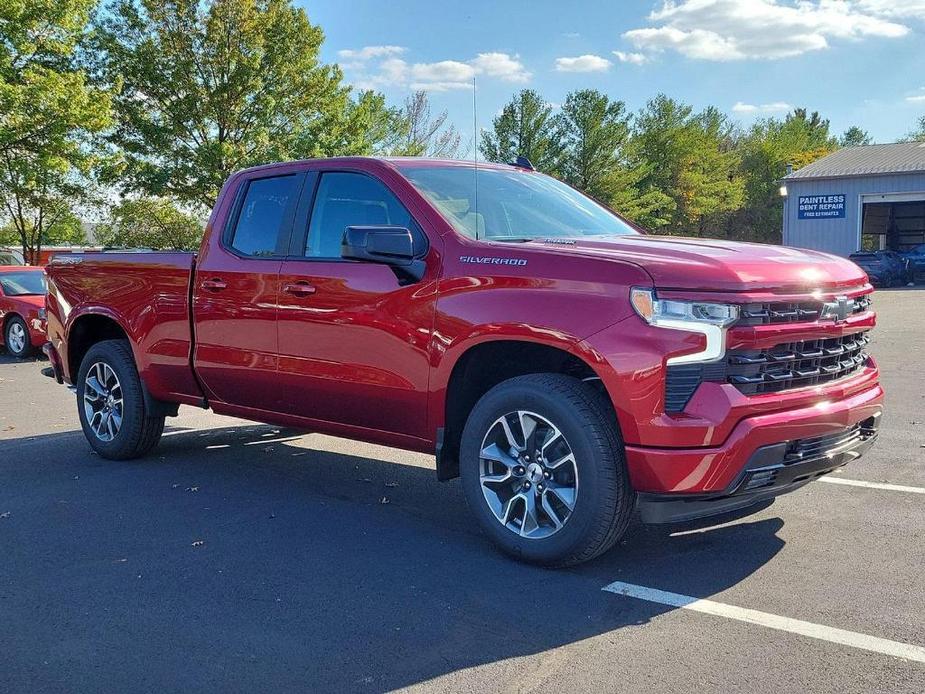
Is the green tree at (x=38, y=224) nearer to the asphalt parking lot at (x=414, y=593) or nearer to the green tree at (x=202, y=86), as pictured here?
the green tree at (x=202, y=86)

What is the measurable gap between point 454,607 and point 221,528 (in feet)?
5.76

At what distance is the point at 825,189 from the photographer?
40.4 m

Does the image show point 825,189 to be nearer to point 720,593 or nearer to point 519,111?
point 519,111

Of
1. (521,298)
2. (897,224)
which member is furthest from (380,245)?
(897,224)

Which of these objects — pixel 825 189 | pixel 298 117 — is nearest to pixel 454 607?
pixel 298 117

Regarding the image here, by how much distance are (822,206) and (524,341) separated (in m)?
40.3

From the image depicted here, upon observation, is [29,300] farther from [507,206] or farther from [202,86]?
[202,86]

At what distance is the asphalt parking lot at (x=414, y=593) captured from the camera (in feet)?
10.4

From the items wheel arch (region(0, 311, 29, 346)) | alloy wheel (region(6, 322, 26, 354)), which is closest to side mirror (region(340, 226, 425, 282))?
alloy wheel (region(6, 322, 26, 354))

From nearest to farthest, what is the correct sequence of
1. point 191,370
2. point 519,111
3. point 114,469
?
point 191,370
point 114,469
point 519,111

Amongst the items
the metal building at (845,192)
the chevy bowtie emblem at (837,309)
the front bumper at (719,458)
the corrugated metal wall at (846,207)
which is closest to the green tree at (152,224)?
the metal building at (845,192)

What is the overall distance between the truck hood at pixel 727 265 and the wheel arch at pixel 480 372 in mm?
555

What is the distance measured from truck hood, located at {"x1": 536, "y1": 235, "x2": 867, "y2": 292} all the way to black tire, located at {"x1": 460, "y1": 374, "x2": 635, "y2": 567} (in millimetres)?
652

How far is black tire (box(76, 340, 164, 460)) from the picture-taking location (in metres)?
Result: 6.42
